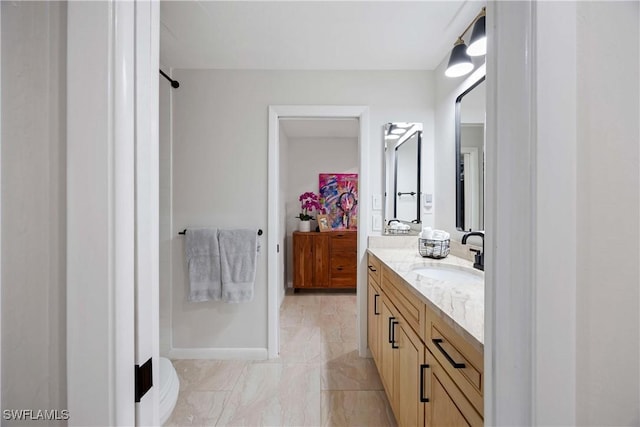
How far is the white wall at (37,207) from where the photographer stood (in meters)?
0.43

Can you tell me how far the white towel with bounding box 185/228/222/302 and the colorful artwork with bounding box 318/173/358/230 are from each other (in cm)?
214

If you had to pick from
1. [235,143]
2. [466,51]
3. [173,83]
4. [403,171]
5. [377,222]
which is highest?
[173,83]

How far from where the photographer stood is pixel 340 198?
406 cm

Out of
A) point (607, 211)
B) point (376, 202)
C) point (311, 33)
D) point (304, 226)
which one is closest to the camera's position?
point (607, 211)

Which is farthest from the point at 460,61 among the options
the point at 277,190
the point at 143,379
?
the point at 143,379

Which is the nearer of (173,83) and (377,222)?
(173,83)

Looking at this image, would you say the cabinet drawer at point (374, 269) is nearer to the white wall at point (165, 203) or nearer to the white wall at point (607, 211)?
the white wall at point (607, 211)

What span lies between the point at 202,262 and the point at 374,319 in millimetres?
1407

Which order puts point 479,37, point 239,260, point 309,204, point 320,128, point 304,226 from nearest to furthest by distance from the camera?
point 479,37 → point 239,260 → point 320,128 → point 304,226 → point 309,204

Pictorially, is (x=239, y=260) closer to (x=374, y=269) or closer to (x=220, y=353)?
(x=220, y=353)

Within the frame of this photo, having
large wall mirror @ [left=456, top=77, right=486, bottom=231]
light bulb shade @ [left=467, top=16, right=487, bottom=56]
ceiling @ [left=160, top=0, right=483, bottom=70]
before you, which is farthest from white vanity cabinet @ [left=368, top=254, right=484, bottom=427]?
ceiling @ [left=160, top=0, right=483, bottom=70]

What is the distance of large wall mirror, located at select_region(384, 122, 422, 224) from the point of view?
7.28 feet

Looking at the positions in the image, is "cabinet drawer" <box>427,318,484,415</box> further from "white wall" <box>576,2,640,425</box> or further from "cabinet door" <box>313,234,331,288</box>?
"cabinet door" <box>313,234,331,288</box>

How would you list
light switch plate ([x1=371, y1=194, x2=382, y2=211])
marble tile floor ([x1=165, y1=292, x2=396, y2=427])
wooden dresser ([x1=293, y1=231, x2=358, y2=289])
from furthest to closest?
wooden dresser ([x1=293, y1=231, x2=358, y2=289])
light switch plate ([x1=371, y1=194, x2=382, y2=211])
marble tile floor ([x1=165, y1=292, x2=396, y2=427])
